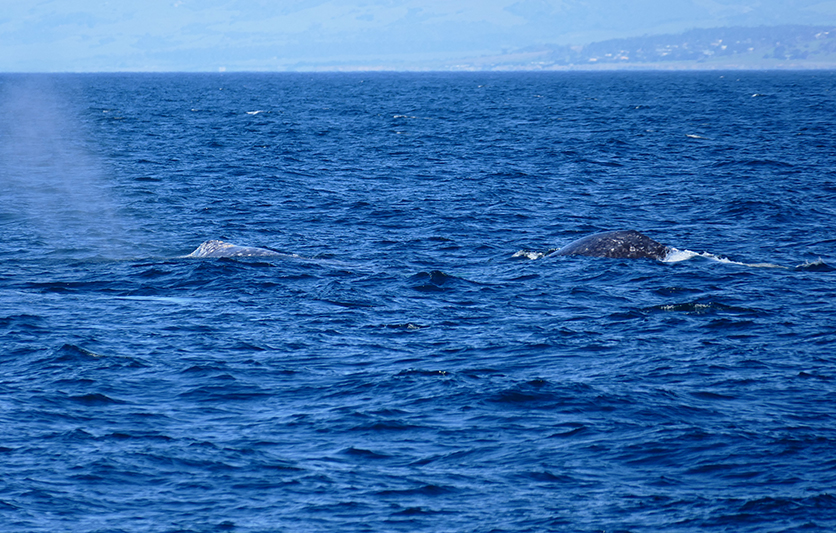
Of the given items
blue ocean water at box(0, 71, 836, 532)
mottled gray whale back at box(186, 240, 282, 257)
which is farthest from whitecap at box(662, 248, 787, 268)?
mottled gray whale back at box(186, 240, 282, 257)

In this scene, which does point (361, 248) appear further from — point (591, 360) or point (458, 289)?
point (591, 360)

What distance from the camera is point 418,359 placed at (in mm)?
19078

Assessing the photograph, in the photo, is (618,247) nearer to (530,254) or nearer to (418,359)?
(530,254)

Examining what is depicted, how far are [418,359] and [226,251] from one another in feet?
37.8

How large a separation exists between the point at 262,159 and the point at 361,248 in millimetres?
27813

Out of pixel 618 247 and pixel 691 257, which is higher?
pixel 618 247

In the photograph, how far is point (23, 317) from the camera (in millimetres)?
→ 21859

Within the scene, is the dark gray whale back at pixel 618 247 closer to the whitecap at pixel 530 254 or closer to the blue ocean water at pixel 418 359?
the whitecap at pixel 530 254

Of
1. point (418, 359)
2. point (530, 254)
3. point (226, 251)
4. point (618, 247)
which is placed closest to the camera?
point (418, 359)

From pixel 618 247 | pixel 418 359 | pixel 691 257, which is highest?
pixel 618 247

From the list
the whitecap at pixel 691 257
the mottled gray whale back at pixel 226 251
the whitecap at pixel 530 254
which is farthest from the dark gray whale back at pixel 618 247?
the mottled gray whale back at pixel 226 251

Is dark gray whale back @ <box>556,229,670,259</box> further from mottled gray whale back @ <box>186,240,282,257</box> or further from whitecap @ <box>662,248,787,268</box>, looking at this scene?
mottled gray whale back @ <box>186,240,282,257</box>

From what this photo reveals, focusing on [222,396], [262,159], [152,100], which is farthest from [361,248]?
[152,100]

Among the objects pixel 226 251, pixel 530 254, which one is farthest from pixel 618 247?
pixel 226 251
